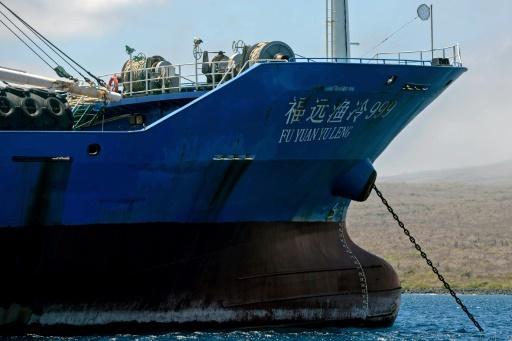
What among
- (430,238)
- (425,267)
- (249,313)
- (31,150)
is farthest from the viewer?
(430,238)

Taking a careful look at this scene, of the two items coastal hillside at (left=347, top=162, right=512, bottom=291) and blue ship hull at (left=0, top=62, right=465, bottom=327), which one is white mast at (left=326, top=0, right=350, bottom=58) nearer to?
blue ship hull at (left=0, top=62, right=465, bottom=327)

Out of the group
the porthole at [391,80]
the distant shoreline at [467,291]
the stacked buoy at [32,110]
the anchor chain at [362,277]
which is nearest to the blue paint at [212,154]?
the porthole at [391,80]

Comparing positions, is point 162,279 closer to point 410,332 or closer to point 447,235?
point 410,332

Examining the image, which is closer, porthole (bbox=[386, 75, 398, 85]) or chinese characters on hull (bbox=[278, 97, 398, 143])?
chinese characters on hull (bbox=[278, 97, 398, 143])

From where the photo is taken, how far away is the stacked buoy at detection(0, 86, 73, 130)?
2698cm

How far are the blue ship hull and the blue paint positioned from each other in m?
0.03

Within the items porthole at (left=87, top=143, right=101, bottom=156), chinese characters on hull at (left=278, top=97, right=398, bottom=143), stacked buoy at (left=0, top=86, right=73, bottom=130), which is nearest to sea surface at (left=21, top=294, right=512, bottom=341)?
porthole at (left=87, top=143, right=101, bottom=156)

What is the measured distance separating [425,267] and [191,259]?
5563cm

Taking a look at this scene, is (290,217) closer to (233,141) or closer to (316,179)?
(316,179)

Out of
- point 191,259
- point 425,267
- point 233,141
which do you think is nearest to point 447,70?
point 233,141

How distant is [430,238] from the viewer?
97375 millimetres

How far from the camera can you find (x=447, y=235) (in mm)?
100062

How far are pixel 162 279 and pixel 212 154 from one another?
335 cm

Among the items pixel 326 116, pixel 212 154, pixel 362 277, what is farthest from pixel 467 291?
pixel 212 154
